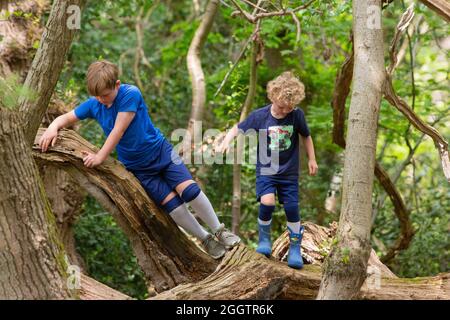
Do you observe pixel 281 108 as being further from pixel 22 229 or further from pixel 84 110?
pixel 22 229

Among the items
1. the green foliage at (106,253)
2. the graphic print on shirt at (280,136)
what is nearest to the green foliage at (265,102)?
the green foliage at (106,253)

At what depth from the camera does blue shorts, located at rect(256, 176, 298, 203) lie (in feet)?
15.4

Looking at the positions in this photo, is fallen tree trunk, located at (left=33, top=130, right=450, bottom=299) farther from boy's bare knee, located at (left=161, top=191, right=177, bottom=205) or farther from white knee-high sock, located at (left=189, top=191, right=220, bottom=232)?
white knee-high sock, located at (left=189, top=191, right=220, bottom=232)

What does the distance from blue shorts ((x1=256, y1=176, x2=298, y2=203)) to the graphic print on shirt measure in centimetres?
22

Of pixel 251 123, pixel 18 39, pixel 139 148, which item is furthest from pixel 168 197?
pixel 18 39

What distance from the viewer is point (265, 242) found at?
4.80 m

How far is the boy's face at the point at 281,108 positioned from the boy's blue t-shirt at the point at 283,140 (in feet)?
0.10

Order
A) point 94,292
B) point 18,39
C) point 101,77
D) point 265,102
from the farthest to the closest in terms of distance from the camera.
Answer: point 265,102 → point 18,39 → point 101,77 → point 94,292

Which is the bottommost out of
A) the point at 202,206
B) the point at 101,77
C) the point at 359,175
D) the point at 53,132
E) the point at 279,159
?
the point at 202,206

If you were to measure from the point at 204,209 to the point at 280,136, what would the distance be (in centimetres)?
76

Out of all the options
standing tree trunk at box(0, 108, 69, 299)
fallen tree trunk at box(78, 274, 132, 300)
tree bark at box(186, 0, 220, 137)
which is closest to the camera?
standing tree trunk at box(0, 108, 69, 299)

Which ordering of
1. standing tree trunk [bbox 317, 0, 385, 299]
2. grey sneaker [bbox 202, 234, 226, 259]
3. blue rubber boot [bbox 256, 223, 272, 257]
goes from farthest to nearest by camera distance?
grey sneaker [bbox 202, 234, 226, 259] → blue rubber boot [bbox 256, 223, 272, 257] → standing tree trunk [bbox 317, 0, 385, 299]

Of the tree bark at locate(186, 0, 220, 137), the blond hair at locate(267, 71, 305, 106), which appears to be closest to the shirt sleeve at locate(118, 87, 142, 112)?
the blond hair at locate(267, 71, 305, 106)
